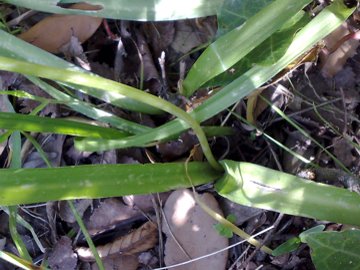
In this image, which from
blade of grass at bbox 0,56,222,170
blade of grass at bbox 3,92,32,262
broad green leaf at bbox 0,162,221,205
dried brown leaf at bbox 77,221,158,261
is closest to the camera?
blade of grass at bbox 0,56,222,170

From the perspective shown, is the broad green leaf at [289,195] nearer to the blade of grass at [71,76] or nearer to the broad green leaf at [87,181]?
the broad green leaf at [87,181]

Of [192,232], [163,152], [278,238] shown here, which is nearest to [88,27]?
[163,152]

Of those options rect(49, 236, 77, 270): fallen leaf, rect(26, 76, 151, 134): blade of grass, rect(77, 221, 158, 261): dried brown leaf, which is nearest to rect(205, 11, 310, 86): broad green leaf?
rect(26, 76, 151, 134): blade of grass

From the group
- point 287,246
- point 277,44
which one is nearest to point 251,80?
point 277,44

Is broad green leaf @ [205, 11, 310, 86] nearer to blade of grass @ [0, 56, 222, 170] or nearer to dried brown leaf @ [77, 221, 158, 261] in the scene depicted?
blade of grass @ [0, 56, 222, 170]

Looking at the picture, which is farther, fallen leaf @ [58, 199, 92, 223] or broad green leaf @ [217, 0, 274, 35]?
fallen leaf @ [58, 199, 92, 223]

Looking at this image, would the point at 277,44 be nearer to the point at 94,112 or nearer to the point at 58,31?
the point at 94,112

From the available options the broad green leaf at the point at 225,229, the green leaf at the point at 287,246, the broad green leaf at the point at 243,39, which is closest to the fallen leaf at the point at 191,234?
the broad green leaf at the point at 225,229
